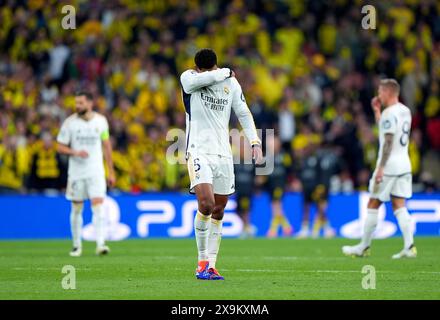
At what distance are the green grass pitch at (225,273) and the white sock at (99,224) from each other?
28cm

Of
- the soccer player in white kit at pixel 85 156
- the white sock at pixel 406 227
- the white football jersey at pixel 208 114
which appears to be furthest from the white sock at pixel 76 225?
the white football jersey at pixel 208 114

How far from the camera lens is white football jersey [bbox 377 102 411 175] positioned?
50.0 ft

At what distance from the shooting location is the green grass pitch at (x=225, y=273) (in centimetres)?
1028

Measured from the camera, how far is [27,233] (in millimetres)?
22500

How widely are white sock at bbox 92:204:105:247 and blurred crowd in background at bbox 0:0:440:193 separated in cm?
621

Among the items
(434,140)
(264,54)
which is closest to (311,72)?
(264,54)

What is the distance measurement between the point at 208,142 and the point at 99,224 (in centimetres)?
525

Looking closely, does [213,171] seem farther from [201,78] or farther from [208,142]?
[201,78]

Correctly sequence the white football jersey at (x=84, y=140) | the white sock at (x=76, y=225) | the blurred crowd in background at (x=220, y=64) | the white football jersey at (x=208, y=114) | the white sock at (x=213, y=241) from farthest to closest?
the blurred crowd in background at (x=220, y=64), the white football jersey at (x=84, y=140), the white sock at (x=76, y=225), the white sock at (x=213, y=241), the white football jersey at (x=208, y=114)

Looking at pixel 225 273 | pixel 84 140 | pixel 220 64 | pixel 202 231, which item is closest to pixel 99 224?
pixel 84 140

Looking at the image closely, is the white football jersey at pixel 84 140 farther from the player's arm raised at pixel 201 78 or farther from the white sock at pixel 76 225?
the player's arm raised at pixel 201 78

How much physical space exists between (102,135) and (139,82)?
346 inches

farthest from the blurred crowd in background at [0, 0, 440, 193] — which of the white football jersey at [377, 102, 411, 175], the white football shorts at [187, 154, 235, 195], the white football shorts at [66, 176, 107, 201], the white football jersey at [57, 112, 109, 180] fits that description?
the white football shorts at [187, 154, 235, 195]
